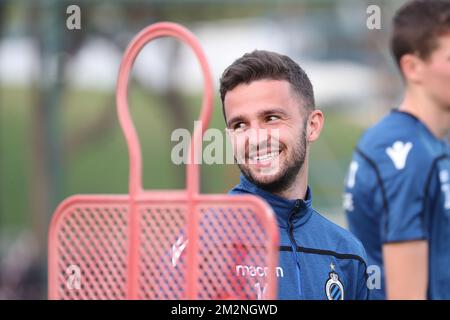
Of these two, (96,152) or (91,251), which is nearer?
(91,251)

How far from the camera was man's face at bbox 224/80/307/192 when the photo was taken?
64.1 inches

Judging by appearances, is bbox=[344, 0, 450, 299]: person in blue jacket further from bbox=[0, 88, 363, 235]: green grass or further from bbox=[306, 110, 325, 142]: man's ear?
bbox=[0, 88, 363, 235]: green grass

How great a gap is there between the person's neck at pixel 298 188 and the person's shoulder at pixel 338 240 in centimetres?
7

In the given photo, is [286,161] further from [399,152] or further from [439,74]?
[439,74]

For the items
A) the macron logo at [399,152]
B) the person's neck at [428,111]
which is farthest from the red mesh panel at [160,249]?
the person's neck at [428,111]

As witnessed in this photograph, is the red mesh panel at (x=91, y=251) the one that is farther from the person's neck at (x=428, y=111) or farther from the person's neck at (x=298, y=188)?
the person's neck at (x=428, y=111)

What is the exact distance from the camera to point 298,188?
5.75 feet

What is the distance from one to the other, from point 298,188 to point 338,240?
0.16 meters

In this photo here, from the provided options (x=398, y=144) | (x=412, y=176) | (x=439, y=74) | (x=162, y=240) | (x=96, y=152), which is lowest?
(x=162, y=240)

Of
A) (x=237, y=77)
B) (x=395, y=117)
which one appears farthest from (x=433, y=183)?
(x=237, y=77)

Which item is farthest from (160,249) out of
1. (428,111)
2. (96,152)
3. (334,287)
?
(96,152)

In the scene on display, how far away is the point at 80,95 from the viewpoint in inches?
555
